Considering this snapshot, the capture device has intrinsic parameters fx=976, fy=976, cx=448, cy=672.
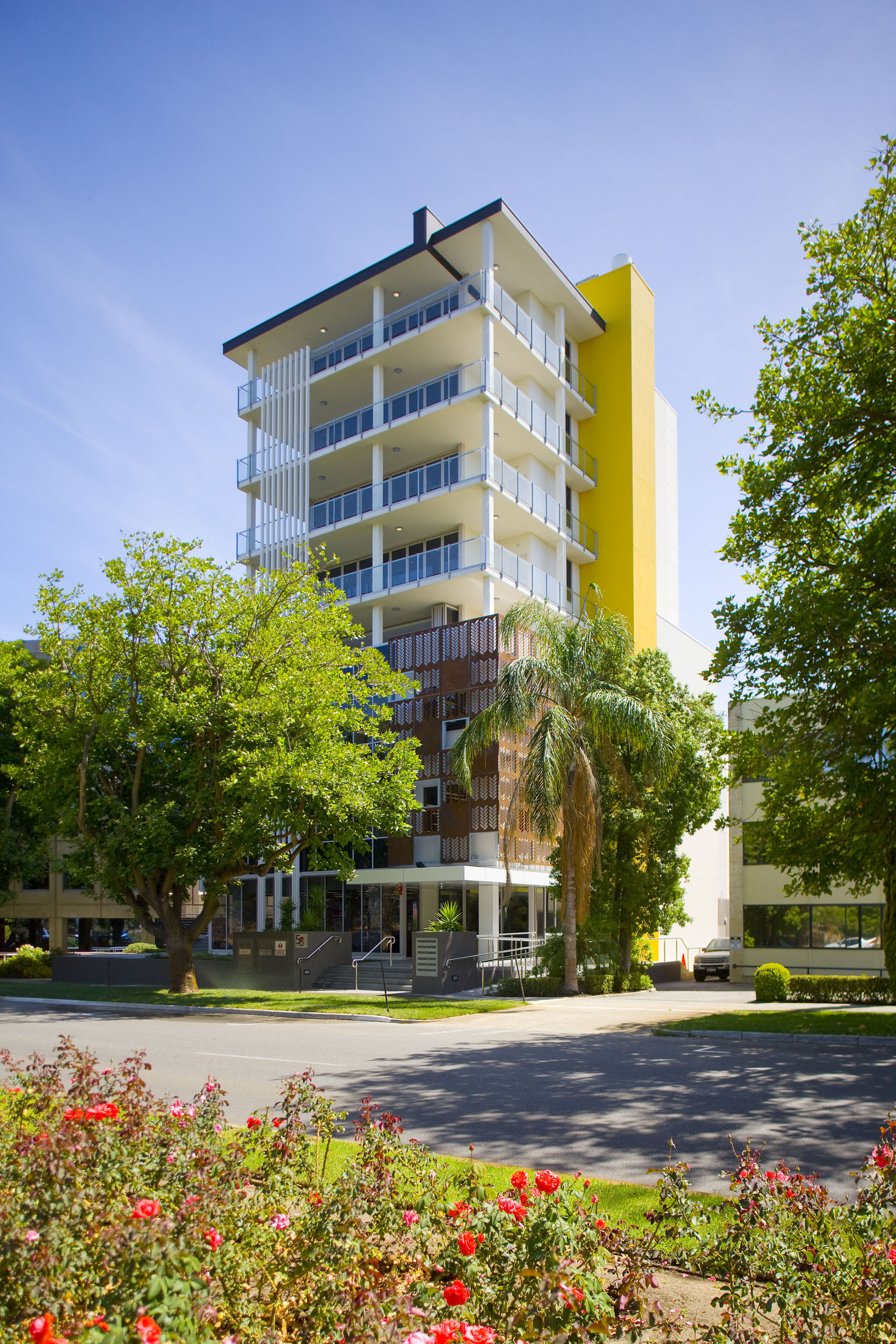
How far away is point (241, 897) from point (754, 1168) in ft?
135

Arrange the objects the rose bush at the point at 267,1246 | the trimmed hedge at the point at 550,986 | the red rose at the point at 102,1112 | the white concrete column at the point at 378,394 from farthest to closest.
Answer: the white concrete column at the point at 378,394
the trimmed hedge at the point at 550,986
the red rose at the point at 102,1112
the rose bush at the point at 267,1246

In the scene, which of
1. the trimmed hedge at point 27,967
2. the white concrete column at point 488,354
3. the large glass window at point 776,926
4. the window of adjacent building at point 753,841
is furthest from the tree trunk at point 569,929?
the trimmed hedge at point 27,967

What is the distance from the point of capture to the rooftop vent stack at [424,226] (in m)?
38.5

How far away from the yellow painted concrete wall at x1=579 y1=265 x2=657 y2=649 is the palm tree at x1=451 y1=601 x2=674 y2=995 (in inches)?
606

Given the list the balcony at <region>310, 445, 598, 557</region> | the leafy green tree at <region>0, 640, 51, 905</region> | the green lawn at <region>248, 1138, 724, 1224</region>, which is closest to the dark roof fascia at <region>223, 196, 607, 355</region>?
the balcony at <region>310, 445, 598, 557</region>

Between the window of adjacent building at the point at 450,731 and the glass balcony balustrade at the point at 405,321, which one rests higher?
the glass balcony balustrade at the point at 405,321

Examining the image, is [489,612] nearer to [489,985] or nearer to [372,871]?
[372,871]

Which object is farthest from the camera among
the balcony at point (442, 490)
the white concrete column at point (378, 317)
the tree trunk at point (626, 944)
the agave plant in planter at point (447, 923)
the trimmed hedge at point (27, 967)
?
the white concrete column at point (378, 317)

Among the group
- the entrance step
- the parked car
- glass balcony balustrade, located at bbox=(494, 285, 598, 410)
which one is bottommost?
the parked car

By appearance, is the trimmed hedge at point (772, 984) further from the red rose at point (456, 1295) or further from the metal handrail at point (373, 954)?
the red rose at point (456, 1295)

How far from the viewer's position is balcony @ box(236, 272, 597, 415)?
37531 millimetres

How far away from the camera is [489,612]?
35156 mm

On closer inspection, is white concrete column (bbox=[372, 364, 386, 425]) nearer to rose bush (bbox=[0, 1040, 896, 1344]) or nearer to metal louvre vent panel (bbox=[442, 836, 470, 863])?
metal louvre vent panel (bbox=[442, 836, 470, 863])

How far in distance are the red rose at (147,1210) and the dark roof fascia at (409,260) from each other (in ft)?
126
